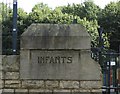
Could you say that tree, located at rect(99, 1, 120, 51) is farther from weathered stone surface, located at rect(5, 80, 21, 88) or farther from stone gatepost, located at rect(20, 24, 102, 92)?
weathered stone surface, located at rect(5, 80, 21, 88)

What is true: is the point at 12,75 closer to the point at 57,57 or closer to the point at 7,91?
the point at 7,91

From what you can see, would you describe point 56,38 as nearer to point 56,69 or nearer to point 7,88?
point 56,69

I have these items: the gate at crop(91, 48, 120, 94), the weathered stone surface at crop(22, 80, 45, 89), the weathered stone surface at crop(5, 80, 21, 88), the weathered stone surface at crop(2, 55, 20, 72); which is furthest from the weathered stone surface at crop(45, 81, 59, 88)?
the gate at crop(91, 48, 120, 94)

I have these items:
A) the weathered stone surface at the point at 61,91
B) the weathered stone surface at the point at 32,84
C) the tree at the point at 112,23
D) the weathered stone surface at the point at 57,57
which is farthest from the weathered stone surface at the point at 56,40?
the tree at the point at 112,23

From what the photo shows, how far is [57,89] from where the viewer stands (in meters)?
7.50

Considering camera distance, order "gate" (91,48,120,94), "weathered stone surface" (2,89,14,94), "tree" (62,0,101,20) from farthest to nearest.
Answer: "tree" (62,0,101,20)
"gate" (91,48,120,94)
"weathered stone surface" (2,89,14,94)

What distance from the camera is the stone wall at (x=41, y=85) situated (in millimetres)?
7492

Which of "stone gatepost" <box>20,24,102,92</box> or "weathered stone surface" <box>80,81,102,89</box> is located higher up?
"stone gatepost" <box>20,24,102,92</box>

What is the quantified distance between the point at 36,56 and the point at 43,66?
265 mm

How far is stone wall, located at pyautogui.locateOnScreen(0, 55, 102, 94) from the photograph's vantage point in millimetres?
7492

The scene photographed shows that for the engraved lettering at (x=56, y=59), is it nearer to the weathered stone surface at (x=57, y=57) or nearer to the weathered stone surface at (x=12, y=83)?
the weathered stone surface at (x=57, y=57)

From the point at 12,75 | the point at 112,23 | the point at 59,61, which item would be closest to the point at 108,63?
the point at 59,61

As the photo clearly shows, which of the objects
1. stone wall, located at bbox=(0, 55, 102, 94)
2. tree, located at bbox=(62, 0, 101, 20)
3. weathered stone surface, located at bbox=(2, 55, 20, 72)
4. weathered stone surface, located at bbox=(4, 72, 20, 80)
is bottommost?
stone wall, located at bbox=(0, 55, 102, 94)

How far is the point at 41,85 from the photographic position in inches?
296
